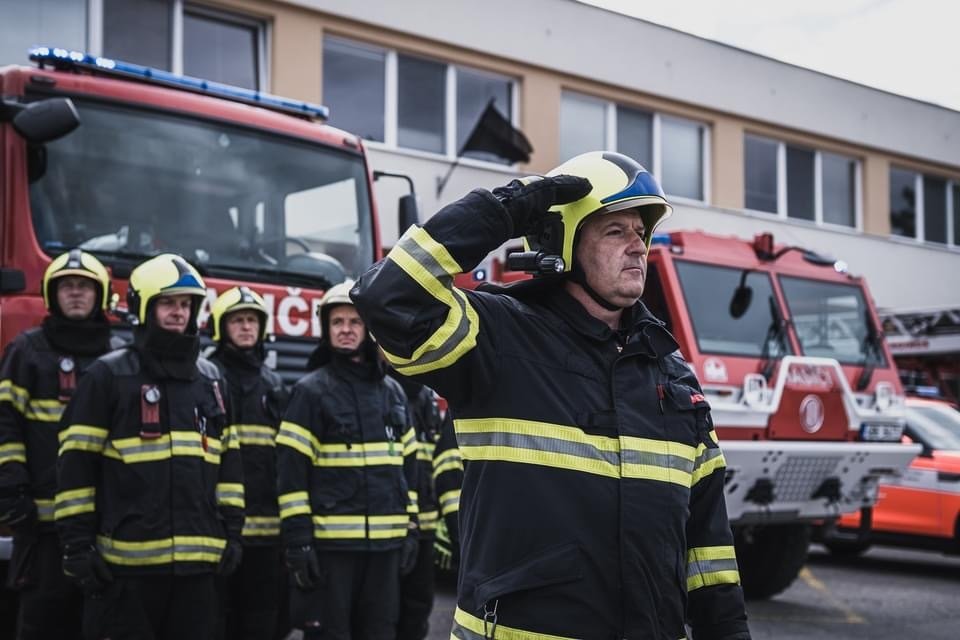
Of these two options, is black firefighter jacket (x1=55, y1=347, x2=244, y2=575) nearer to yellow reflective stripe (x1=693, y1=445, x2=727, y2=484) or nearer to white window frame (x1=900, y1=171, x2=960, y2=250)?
yellow reflective stripe (x1=693, y1=445, x2=727, y2=484)

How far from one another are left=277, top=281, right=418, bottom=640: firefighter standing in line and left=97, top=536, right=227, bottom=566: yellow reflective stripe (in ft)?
1.62

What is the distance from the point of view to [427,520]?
615cm

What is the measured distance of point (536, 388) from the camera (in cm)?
260

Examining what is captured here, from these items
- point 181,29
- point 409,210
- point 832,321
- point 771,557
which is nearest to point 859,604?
point 771,557

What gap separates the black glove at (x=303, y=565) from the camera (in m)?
4.93

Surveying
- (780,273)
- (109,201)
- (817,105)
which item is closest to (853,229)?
(817,105)

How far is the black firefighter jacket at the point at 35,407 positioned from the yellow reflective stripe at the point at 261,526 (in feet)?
3.54

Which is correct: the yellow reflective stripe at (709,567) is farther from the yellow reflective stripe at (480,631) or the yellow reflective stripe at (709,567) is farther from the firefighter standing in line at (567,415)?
the yellow reflective stripe at (480,631)

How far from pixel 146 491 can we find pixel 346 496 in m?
0.92

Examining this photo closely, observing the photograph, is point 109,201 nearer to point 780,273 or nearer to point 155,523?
point 155,523

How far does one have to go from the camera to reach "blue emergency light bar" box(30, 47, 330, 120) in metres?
6.54

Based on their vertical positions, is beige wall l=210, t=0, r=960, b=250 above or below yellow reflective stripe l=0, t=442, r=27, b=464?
above

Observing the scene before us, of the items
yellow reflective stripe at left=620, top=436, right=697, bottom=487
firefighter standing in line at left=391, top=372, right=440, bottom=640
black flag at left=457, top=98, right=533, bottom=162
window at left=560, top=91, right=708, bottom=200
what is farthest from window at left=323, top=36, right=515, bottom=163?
yellow reflective stripe at left=620, top=436, right=697, bottom=487

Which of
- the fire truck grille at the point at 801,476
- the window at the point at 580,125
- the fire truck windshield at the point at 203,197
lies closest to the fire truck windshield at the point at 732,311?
the fire truck grille at the point at 801,476
